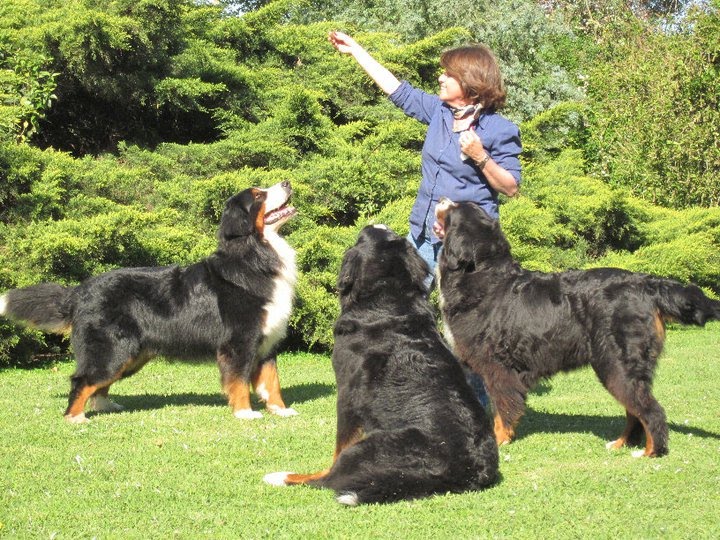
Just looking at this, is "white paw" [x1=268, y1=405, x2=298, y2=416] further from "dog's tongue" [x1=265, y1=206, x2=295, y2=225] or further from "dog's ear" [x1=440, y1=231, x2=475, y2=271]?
"dog's ear" [x1=440, y1=231, x2=475, y2=271]

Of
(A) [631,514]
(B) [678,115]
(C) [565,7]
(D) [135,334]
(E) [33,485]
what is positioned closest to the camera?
(A) [631,514]

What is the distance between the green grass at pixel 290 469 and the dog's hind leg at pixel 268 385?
0.30m

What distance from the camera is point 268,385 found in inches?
277

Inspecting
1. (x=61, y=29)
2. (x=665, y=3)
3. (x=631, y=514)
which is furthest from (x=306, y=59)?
(x=665, y=3)

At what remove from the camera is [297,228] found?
10805 millimetres

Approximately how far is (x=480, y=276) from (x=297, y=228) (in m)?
5.24

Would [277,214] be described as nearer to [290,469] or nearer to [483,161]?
[483,161]

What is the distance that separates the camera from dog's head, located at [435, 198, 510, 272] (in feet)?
18.9

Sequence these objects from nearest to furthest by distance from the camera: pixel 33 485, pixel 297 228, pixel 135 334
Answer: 1. pixel 33 485
2. pixel 135 334
3. pixel 297 228

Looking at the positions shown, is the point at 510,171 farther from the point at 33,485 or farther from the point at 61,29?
the point at 61,29

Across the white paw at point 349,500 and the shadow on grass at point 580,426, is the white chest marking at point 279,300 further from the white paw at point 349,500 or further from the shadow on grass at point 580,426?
the white paw at point 349,500

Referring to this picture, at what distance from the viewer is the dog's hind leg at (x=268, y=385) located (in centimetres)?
702

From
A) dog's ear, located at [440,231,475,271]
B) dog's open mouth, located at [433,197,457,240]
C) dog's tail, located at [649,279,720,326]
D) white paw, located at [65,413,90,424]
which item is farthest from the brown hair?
white paw, located at [65,413,90,424]

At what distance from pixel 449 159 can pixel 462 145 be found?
376 millimetres
